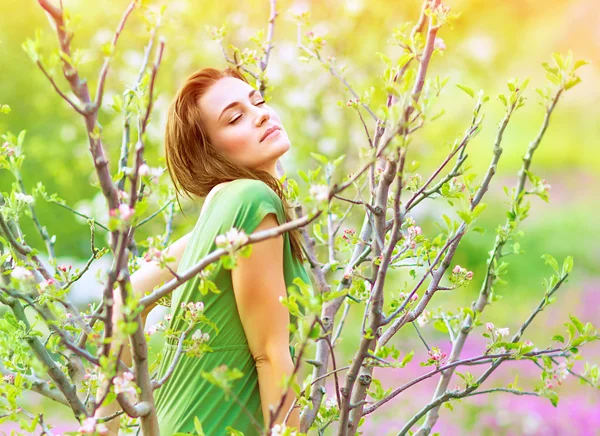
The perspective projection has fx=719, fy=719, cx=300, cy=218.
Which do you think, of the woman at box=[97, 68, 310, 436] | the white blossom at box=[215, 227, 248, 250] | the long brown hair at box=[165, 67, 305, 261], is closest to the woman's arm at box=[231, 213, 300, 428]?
the woman at box=[97, 68, 310, 436]

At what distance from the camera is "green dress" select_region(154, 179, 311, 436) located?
4.44 feet

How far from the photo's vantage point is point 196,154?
1600mm

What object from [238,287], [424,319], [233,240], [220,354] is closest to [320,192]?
[233,240]

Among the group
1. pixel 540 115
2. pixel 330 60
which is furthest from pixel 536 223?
pixel 330 60

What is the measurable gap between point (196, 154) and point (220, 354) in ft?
1.52

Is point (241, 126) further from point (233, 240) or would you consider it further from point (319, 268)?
point (233, 240)

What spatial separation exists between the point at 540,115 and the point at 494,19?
2772 millimetres

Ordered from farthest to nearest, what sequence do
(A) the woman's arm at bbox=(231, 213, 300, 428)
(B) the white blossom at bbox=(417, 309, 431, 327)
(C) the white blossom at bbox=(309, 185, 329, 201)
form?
(B) the white blossom at bbox=(417, 309, 431, 327)
(A) the woman's arm at bbox=(231, 213, 300, 428)
(C) the white blossom at bbox=(309, 185, 329, 201)

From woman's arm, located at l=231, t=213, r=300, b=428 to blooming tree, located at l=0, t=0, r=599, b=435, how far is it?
0.06 metres

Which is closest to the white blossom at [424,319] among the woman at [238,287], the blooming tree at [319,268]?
the blooming tree at [319,268]

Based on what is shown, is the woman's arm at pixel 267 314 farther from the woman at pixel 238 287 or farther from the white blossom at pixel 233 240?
the white blossom at pixel 233 240

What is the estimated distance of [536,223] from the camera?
401 inches

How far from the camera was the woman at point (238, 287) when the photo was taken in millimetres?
1334

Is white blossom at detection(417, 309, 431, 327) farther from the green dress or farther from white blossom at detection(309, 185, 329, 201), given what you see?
white blossom at detection(309, 185, 329, 201)
